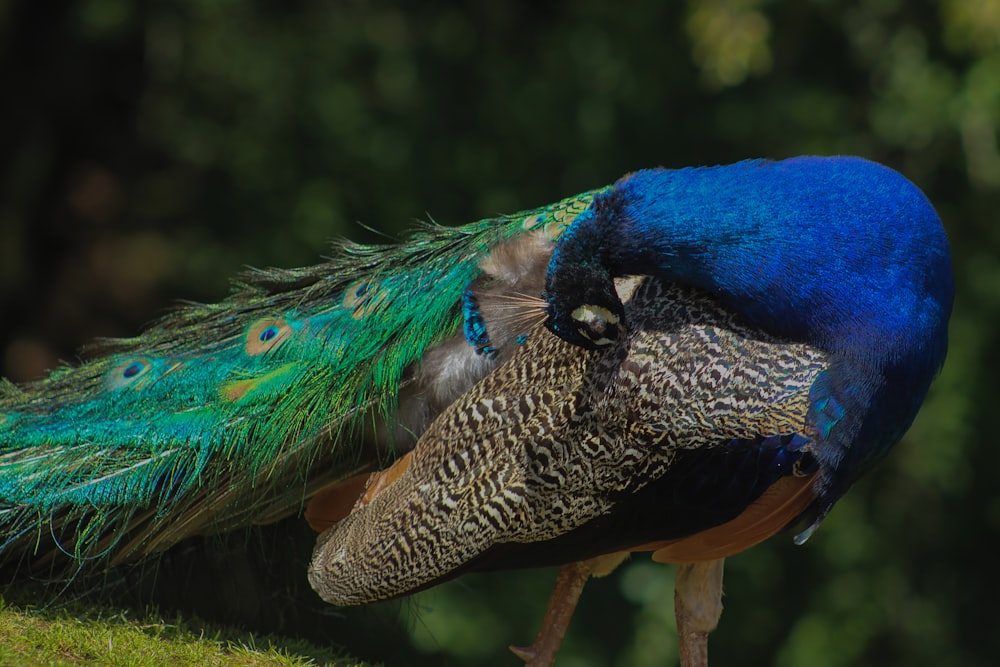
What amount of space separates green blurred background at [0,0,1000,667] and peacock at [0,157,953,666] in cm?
255

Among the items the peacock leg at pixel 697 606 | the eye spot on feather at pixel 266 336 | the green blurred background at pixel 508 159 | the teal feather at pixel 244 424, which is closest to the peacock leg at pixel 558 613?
the peacock leg at pixel 697 606

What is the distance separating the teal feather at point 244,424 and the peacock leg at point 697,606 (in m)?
0.82

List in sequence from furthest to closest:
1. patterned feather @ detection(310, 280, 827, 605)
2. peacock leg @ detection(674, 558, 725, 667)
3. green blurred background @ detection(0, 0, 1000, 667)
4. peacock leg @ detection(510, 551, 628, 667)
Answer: green blurred background @ detection(0, 0, 1000, 667), peacock leg @ detection(510, 551, 628, 667), peacock leg @ detection(674, 558, 725, 667), patterned feather @ detection(310, 280, 827, 605)

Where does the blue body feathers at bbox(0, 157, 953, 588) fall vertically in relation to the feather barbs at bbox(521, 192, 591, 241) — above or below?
below

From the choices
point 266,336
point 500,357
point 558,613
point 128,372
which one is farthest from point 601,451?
point 128,372

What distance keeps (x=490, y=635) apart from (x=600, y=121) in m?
2.63

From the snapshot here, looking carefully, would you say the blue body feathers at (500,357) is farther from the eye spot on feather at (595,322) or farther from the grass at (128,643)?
the grass at (128,643)

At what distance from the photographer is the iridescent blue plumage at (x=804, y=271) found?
2.89 meters

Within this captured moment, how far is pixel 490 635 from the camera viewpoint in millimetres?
6496

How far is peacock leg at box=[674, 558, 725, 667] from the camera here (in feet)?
11.2

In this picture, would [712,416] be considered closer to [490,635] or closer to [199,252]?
[490,635]

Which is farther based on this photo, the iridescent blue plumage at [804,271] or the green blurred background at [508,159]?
the green blurred background at [508,159]

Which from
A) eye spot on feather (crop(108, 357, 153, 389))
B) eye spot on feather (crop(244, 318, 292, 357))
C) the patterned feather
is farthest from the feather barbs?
eye spot on feather (crop(108, 357, 153, 389))

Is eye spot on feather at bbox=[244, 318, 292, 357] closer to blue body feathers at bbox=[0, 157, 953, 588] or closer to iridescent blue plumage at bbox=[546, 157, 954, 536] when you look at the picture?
blue body feathers at bbox=[0, 157, 953, 588]
